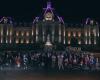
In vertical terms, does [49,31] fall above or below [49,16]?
below

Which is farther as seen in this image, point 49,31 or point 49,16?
point 49,16

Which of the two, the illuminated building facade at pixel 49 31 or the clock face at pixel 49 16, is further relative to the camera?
the clock face at pixel 49 16

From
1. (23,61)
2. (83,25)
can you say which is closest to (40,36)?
(83,25)

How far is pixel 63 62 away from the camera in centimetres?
3130

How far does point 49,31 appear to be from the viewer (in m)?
131

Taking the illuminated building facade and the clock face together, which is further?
the clock face

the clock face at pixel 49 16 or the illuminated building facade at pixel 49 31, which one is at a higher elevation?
the clock face at pixel 49 16

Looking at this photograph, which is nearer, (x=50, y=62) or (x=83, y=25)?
(x=50, y=62)

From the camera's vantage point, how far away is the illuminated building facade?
425 feet

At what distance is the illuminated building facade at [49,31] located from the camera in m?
130

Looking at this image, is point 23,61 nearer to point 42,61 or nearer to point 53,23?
point 42,61

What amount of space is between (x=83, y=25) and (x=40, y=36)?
54.5 feet

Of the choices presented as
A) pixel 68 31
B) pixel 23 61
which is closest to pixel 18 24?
pixel 68 31

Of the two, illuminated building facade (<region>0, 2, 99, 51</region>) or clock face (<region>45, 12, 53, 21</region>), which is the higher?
clock face (<region>45, 12, 53, 21</region>)
